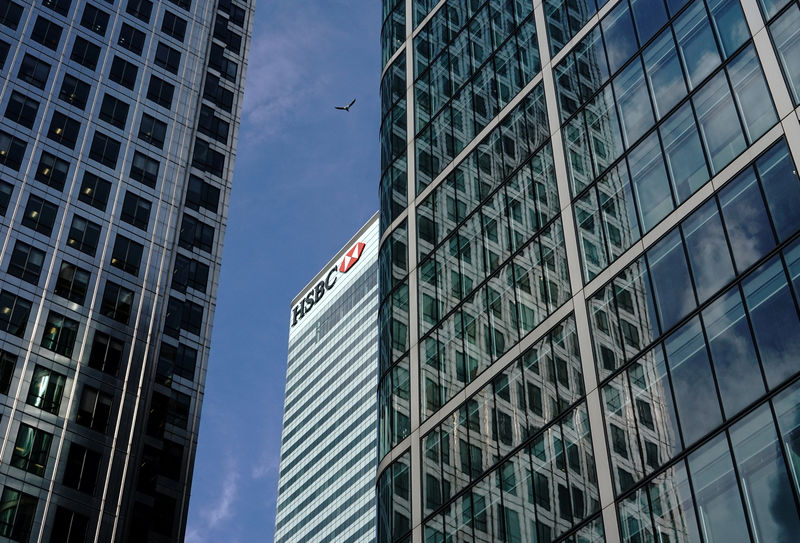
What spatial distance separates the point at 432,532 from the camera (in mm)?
46719

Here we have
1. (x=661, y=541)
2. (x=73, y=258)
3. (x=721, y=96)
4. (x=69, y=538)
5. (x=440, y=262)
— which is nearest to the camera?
(x=661, y=541)

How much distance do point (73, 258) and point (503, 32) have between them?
1558 inches

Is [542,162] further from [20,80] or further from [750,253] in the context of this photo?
[20,80]

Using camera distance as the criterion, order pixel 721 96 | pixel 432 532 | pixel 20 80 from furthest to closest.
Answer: pixel 20 80, pixel 432 532, pixel 721 96

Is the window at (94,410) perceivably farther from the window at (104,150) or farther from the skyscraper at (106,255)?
the window at (104,150)

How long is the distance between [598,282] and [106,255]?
49765 millimetres

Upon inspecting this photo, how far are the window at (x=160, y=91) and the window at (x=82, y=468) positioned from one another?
32694mm

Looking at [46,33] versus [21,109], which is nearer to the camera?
[21,109]

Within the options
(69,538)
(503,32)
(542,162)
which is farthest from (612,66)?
(69,538)

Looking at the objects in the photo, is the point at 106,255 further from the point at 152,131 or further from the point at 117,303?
the point at 152,131

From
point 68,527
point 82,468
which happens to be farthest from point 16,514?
point 82,468

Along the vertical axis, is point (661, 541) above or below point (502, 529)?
below

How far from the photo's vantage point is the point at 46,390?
246ft

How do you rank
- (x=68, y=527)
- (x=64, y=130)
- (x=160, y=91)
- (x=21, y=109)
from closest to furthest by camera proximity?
(x=68, y=527) → (x=21, y=109) → (x=64, y=130) → (x=160, y=91)
